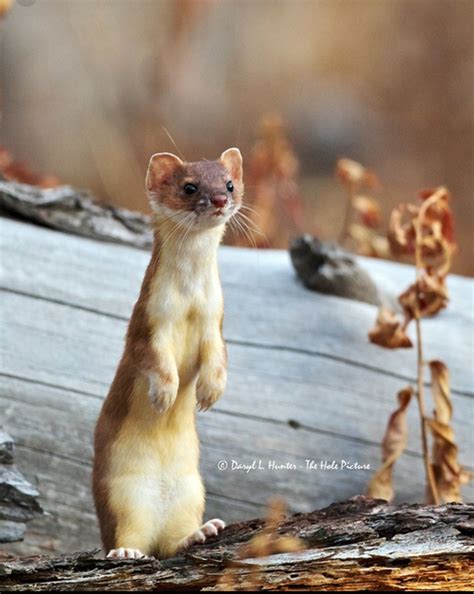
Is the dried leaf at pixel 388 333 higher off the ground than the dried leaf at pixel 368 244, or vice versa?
the dried leaf at pixel 368 244

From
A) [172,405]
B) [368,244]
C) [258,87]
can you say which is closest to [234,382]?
[172,405]

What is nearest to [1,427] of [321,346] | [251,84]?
[321,346]

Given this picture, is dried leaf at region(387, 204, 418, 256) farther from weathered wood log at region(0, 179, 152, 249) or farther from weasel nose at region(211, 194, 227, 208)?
weasel nose at region(211, 194, 227, 208)

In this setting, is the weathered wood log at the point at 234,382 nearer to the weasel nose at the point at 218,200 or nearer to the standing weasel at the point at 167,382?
→ the standing weasel at the point at 167,382

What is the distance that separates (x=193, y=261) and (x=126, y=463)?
0.50 meters

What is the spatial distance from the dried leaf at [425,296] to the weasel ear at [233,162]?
1.23 metres

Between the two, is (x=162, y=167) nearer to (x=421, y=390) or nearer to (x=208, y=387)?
(x=208, y=387)

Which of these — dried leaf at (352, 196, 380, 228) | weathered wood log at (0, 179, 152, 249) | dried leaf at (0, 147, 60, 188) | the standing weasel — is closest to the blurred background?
dried leaf at (0, 147, 60, 188)

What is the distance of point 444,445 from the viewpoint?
3486mm

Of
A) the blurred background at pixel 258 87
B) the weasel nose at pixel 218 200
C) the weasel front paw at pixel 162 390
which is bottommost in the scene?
the weasel front paw at pixel 162 390

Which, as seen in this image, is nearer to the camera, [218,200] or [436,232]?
[218,200]

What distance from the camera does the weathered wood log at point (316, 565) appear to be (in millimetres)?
2438

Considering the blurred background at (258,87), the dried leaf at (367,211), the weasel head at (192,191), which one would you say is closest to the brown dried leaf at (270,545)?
the weasel head at (192,191)

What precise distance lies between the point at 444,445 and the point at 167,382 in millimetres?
1223
